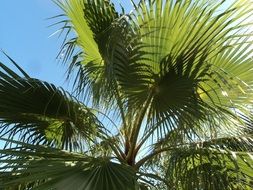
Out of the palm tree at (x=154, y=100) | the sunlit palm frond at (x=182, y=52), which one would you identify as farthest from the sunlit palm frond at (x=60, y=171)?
the sunlit palm frond at (x=182, y=52)

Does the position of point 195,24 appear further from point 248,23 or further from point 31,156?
point 31,156

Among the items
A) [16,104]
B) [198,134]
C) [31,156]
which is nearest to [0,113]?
[16,104]

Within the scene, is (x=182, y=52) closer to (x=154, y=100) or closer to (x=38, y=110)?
(x=154, y=100)

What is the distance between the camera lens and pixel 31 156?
10.9 ft

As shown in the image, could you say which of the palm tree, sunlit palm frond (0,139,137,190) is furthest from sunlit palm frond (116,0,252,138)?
sunlit palm frond (0,139,137,190)

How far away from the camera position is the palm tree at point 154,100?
11.7ft

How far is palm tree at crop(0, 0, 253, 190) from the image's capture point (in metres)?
3.57

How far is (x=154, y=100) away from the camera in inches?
153

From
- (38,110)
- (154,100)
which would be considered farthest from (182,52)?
(38,110)

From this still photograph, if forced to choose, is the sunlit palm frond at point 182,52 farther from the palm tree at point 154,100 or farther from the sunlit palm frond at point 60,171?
the sunlit palm frond at point 60,171

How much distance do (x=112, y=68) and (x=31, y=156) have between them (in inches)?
32.8

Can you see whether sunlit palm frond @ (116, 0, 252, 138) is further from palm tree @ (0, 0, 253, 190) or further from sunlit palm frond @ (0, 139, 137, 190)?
sunlit palm frond @ (0, 139, 137, 190)

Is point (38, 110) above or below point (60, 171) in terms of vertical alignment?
above

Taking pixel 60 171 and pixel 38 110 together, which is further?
pixel 38 110
